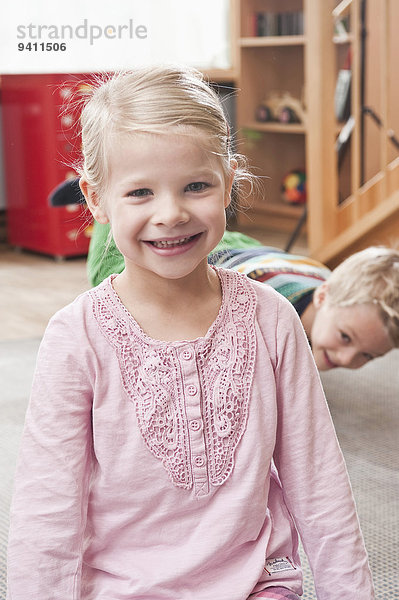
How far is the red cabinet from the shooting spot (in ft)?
11.6

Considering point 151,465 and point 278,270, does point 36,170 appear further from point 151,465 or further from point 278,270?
point 151,465

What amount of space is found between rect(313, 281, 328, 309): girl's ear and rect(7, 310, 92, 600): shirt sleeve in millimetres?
974

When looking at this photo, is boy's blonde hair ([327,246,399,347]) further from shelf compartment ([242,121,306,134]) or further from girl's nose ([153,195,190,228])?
shelf compartment ([242,121,306,134])

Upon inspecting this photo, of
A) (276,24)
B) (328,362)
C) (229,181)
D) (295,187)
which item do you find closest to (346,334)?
(328,362)

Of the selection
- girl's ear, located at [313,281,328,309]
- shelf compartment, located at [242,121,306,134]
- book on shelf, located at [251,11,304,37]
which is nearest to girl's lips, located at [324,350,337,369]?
girl's ear, located at [313,281,328,309]

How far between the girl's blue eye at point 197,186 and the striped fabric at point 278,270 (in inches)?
33.5

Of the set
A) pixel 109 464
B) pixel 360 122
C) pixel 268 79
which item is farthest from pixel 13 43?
pixel 268 79

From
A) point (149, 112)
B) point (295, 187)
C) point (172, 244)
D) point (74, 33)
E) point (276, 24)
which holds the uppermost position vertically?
point (276, 24)

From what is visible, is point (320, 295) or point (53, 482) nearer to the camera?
point (53, 482)

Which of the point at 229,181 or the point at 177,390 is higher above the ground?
the point at 229,181

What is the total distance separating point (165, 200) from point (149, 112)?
0.26ft

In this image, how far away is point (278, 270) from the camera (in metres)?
1.75

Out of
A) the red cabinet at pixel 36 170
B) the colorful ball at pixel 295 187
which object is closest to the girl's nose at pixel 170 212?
the red cabinet at pixel 36 170

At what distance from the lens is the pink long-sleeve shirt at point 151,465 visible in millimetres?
766
